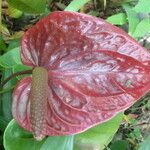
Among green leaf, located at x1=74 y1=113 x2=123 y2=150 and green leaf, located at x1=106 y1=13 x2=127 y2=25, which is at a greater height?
green leaf, located at x1=106 y1=13 x2=127 y2=25

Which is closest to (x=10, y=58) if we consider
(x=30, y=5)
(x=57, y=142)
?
(x=30, y=5)

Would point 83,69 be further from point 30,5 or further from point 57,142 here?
point 30,5

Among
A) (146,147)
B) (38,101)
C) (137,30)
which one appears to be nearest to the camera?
(38,101)

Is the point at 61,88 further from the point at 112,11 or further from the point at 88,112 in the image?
the point at 112,11

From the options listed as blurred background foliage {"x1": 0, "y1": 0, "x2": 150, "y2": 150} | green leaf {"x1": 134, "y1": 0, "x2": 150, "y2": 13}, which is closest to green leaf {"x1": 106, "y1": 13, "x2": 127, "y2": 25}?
blurred background foliage {"x1": 0, "y1": 0, "x2": 150, "y2": 150}

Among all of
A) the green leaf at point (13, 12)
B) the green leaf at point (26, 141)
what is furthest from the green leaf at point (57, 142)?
the green leaf at point (13, 12)

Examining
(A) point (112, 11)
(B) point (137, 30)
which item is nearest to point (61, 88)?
(B) point (137, 30)

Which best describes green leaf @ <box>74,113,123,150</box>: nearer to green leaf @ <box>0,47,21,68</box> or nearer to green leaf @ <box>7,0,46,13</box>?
green leaf @ <box>0,47,21,68</box>

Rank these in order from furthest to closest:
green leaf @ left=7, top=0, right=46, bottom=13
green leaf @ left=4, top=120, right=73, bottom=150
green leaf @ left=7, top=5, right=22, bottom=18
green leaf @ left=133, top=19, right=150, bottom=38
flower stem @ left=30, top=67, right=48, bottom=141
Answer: green leaf @ left=7, top=5, right=22, bottom=18
green leaf @ left=7, top=0, right=46, bottom=13
green leaf @ left=133, top=19, right=150, bottom=38
green leaf @ left=4, top=120, right=73, bottom=150
flower stem @ left=30, top=67, right=48, bottom=141
